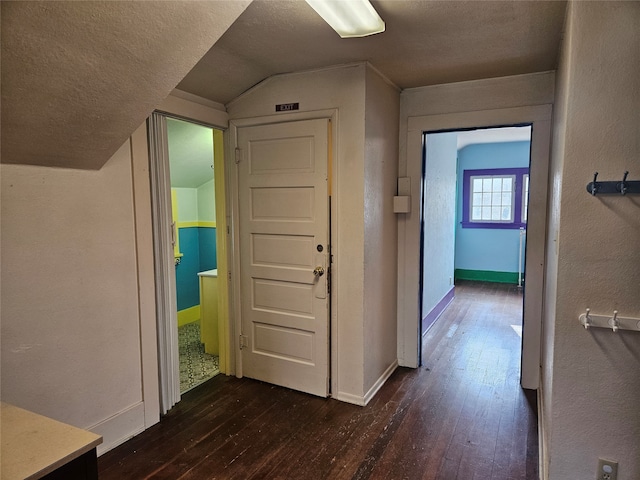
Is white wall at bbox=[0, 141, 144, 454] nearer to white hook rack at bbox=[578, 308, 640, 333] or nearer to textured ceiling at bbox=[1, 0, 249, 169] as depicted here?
textured ceiling at bbox=[1, 0, 249, 169]

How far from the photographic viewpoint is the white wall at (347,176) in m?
2.62

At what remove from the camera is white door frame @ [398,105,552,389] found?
2834mm

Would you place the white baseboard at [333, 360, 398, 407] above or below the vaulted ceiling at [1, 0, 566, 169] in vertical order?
below

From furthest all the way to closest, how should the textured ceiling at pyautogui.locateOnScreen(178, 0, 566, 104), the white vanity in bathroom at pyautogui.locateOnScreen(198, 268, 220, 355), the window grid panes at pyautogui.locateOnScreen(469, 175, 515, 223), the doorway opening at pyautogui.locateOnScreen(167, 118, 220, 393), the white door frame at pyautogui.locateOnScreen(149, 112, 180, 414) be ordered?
the window grid panes at pyautogui.locateOnScreen(469, 175, 515, 223)
the white vanity in bathroom at pyautogui.locateOnScreen(198, 268, 220, 355)
the doorway opening at pyautogui.locateOnScreen(167, 118, 220, 393)
the white door frame at pyautogui.locateOnScreen(149, 112, 180, 414)
the textured ceiling at pyautogui.locateOnScreen(178, 0, 566, 104)

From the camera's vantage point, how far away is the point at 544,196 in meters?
2.85

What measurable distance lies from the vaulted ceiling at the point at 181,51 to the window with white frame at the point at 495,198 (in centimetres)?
452

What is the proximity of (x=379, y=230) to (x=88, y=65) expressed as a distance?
80.2 inches

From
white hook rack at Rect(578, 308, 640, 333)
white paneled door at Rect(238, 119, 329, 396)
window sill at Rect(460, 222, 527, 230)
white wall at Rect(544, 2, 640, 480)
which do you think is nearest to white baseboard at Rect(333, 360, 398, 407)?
white paneled door at Rect(238, 119, 329, 396)

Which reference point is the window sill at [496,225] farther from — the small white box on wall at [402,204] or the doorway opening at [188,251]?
the doorway opening at [188,251]

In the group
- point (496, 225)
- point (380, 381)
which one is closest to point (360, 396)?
point (380, 381)

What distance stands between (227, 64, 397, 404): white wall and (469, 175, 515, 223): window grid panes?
190 inches

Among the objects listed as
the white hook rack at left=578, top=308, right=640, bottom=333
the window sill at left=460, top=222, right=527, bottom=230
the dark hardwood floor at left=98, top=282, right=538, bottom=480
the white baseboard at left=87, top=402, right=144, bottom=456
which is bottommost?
the dark hardwood floor at left=98, top=282, right=538, bottom=480

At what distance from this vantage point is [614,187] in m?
1.53

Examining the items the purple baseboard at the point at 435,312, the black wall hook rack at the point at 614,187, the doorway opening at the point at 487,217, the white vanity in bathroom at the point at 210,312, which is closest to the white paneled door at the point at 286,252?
the white vanity in bathroom at the point at 210,312
